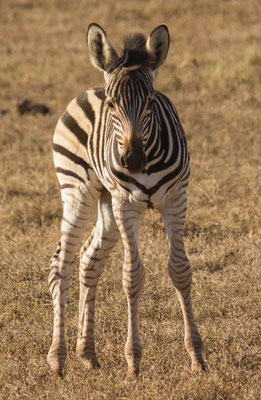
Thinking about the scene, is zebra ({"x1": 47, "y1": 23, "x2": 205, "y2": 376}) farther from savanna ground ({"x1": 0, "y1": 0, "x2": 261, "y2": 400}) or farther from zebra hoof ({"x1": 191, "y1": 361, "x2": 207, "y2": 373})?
savanna ground ({"x1": 0, "y1": 0, "x2": 261, "y2": 400})

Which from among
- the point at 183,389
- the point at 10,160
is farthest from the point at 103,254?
the point at 10,160

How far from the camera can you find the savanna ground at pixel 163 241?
15.8ft

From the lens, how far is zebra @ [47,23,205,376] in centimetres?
439

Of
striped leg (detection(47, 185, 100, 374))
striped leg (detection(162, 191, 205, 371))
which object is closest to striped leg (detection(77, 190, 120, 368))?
striped leg (detection(47, 185, 100, 374))

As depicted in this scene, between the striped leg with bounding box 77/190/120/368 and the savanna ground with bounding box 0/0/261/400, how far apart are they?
0.18 metres

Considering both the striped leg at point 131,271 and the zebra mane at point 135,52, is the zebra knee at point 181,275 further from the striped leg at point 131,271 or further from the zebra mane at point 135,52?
the zebra mane at point 135,52

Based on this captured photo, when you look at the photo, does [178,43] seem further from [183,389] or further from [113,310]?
[183,389]

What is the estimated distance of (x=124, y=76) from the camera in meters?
4.40

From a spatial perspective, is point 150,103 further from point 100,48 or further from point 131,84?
point 100,48

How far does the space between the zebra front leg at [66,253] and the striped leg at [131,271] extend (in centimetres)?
72

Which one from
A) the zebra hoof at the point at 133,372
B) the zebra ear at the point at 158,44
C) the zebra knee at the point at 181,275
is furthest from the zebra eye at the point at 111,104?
the zebra hoof at the point at 133,372

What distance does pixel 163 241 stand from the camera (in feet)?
24.3

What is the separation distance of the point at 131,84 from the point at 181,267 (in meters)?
1.42

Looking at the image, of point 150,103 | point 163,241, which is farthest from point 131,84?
point 163,241
